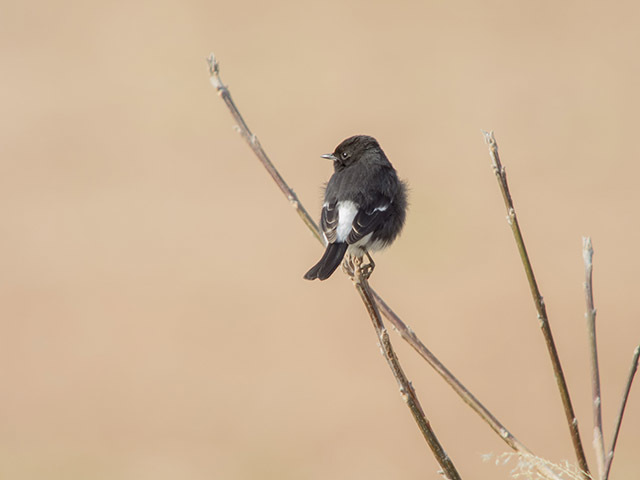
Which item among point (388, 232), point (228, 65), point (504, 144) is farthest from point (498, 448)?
point (228, 65)

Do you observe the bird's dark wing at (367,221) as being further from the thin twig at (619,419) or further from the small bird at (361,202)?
the thin twig at (619,419)

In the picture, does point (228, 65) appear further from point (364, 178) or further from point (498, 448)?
point (364, 178)

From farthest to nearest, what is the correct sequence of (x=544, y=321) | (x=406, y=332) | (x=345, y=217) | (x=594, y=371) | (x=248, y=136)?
(x=345, y=217) < (x=248, y=136) < (x=406, y=332) < (x=544, y=321) < (x=594, y=371)

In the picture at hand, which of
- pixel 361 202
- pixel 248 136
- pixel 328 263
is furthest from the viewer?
pixel 361 202

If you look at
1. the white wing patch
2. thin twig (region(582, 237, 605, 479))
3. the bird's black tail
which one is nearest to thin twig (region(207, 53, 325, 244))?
thin twig (region(582, 237, 605, 479))

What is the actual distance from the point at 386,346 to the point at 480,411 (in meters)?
0.24

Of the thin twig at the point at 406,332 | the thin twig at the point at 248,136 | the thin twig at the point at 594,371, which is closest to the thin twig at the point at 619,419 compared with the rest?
the thin twig at the point at 594,371

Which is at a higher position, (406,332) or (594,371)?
(406,332)

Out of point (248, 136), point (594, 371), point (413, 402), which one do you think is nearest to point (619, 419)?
point (594, 371)

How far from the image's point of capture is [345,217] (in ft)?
13.9

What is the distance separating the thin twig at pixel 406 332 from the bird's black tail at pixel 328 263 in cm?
136

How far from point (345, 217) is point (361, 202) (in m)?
0.19

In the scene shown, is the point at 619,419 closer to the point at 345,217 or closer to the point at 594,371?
the point at 594,371

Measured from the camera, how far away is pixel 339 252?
12.6 feet
